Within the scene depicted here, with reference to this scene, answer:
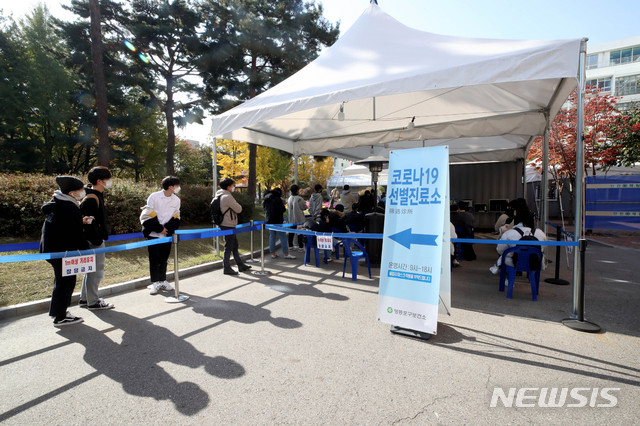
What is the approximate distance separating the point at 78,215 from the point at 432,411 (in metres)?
4.45

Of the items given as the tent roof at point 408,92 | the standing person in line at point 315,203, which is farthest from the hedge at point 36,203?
the standing person in line at point 315,203

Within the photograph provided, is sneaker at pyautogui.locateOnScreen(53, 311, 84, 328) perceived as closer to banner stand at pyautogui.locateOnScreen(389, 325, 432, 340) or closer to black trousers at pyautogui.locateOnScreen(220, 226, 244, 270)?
black trousers at pyautogui.locateOnScreen(220, 226, 244, 270)

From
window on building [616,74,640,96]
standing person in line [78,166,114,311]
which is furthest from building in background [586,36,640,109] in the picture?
standing person in line [78,166,114,311]

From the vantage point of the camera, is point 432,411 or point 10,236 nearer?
point 432,411

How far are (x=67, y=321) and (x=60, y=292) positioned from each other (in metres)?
0.42

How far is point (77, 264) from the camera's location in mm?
4000

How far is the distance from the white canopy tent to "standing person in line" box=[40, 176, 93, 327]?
306 centimetres

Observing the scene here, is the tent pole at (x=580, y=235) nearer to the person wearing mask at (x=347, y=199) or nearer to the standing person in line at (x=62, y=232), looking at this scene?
the standing person in line at (x=62, y=232)

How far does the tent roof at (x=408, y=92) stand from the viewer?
4.34 metres

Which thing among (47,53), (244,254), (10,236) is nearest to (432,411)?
(244,254)

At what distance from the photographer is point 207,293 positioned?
18.8ft

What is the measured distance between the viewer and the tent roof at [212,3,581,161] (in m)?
4.34

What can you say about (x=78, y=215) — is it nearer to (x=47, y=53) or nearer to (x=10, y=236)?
(x=10, y=236)

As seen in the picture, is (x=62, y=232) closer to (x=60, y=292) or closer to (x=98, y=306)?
(x=60, y=292)
